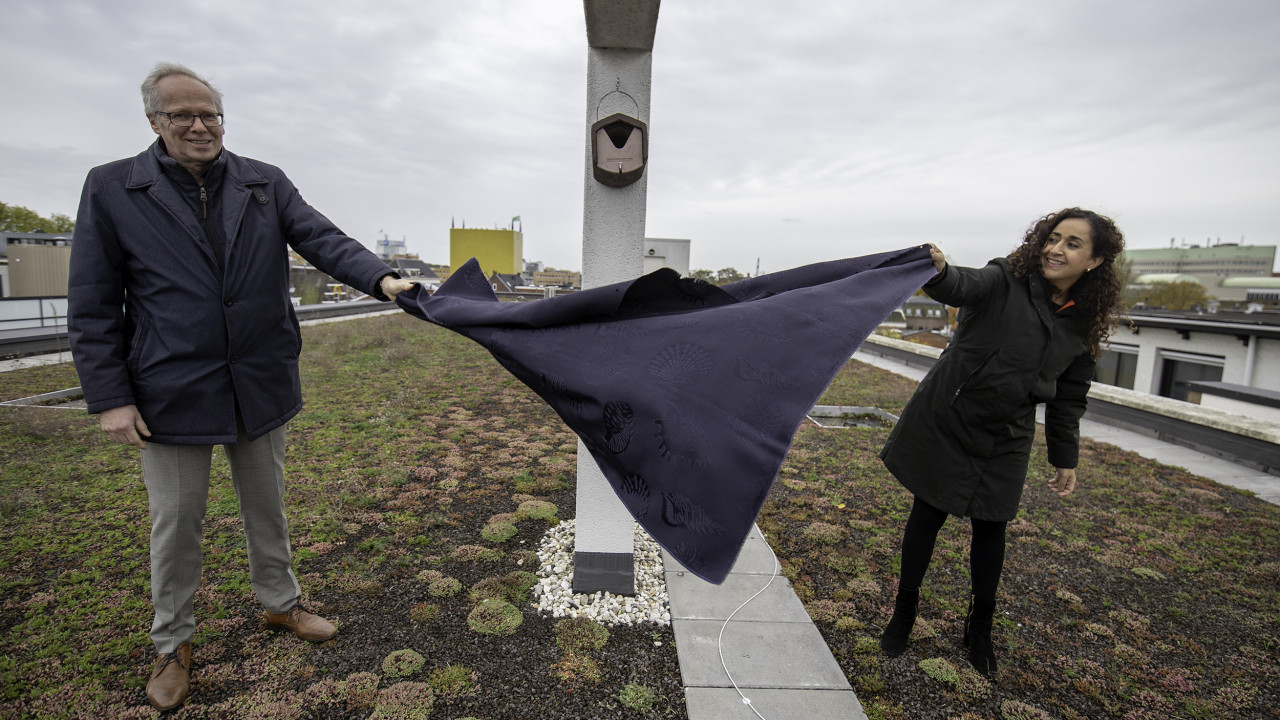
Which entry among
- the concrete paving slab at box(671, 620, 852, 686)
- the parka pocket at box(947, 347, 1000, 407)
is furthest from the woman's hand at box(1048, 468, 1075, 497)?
the concrete paving slab at box(671, 620, 852, 686)

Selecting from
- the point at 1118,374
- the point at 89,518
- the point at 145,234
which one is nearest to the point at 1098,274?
the point at 145,234

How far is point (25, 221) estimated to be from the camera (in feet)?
133

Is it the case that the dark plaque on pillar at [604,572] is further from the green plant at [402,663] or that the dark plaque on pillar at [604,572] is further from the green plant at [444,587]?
the green plant at [402,663]

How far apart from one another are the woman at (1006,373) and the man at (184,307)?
82.5 inches

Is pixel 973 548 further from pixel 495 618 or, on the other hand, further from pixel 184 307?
pixel 184 307

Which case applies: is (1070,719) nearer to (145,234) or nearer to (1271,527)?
(1271,527)

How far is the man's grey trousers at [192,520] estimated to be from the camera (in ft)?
6.34

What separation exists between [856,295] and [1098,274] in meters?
1.12

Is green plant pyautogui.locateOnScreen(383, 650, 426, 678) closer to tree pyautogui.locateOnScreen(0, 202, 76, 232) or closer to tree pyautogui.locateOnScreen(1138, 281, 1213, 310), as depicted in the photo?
tree pyautogui.locateOnScreen(0, 202, 76, 232)

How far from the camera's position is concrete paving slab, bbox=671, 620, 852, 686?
225cm

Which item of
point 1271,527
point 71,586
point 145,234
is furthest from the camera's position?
point 1271,527

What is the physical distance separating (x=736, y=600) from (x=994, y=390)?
1508 mm

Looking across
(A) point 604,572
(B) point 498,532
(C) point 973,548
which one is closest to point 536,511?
(B) point 498,532

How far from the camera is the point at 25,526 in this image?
3.17 m
